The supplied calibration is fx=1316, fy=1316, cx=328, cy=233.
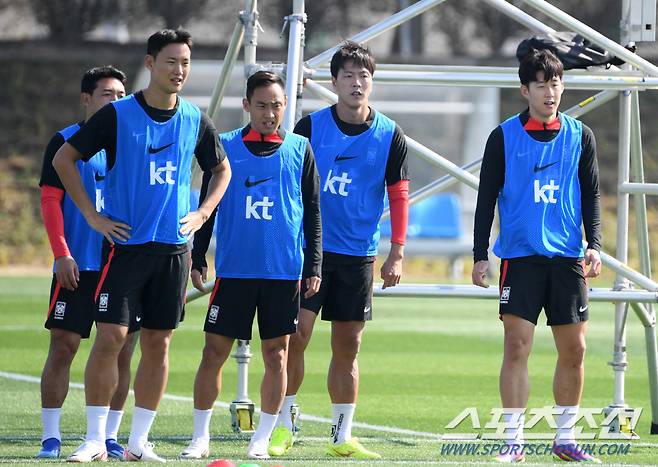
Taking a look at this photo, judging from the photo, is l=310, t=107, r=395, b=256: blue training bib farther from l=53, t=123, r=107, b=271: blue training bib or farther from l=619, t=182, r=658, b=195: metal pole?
l=619, t=182, r=658, b=195: metal pole

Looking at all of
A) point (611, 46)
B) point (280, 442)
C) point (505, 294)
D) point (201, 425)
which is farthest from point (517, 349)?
point (611, 46)

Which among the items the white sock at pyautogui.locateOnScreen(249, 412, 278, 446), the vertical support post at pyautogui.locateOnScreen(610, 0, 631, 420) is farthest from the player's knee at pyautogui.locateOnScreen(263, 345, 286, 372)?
the vertical support post at pyautogui.locateOnScreen(610, 0, 631, 420)

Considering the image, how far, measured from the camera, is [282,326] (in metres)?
6.73

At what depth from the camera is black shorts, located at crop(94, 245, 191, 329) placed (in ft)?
20.6

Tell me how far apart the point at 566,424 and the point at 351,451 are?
3.70ft

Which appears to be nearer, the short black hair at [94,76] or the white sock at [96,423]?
the white sock at [96,423]

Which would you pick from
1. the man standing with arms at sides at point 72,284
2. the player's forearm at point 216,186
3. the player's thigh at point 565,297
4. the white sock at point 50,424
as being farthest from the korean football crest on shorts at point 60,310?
the player's thigh at point 565,297

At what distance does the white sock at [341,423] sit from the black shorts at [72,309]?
55.6 inches

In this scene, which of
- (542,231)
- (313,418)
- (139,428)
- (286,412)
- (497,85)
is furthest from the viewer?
(313,418)

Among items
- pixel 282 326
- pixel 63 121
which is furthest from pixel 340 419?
pixel 63 121

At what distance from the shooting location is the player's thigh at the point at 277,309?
6.73 meters

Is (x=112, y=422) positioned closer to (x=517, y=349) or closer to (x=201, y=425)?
(x=201, y=425)

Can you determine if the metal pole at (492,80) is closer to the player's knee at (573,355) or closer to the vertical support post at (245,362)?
the vertical support post at (245,362)

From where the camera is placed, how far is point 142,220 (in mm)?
6320
